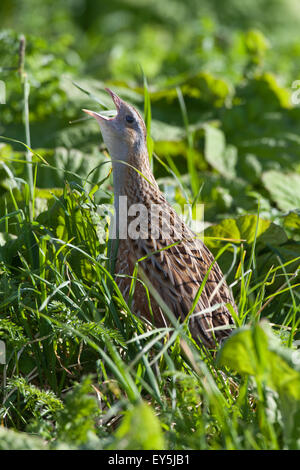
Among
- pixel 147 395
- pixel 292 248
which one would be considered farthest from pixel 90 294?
pixel 292 248

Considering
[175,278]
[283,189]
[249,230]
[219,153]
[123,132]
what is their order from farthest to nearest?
[219,153], [283,189], [249,230], [123,132], [175,278]

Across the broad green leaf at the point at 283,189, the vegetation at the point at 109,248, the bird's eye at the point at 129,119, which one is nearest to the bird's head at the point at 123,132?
the bird's eye at the point at 129,119

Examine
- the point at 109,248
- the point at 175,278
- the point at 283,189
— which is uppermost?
the point at 283,189

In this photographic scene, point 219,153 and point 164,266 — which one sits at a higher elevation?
point 219,153

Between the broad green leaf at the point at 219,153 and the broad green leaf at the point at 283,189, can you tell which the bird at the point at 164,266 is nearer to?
the broad green leaf at the point at 283,189

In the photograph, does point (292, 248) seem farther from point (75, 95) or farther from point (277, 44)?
point (277, 44)

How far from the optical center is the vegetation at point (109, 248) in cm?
202

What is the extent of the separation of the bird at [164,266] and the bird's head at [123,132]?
0.07 metres

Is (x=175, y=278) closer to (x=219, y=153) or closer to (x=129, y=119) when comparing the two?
(x=129, y=119)

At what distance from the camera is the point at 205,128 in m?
4.62

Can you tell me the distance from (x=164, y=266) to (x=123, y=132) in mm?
821

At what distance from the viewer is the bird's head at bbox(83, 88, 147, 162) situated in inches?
124

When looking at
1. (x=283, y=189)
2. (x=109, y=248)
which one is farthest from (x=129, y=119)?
(x=283, y=189)

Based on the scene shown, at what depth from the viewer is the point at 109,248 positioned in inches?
112
